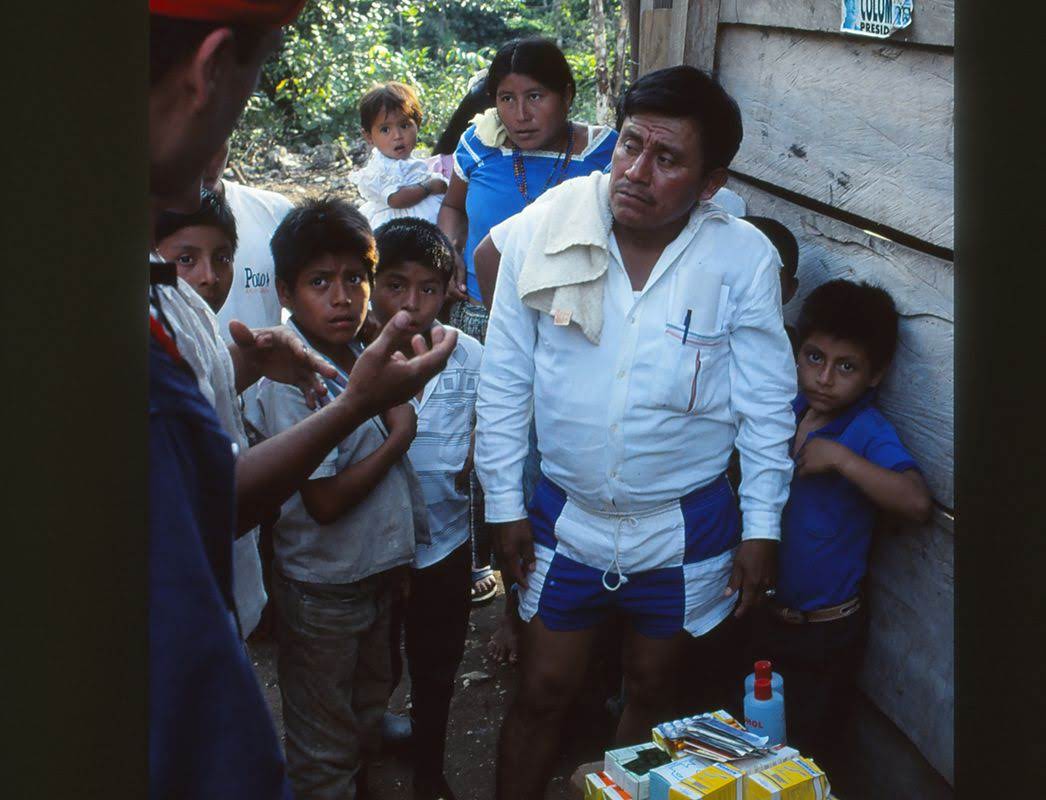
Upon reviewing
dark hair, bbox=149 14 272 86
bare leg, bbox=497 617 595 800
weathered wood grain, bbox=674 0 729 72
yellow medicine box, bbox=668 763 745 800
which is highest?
weathered wood grain, bbox=674 0 729 72

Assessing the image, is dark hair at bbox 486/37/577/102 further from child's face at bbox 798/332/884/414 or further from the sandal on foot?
the sandal on foot

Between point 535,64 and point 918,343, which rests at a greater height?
point 535,64

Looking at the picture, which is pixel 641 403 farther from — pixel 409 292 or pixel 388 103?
pixel 388 103

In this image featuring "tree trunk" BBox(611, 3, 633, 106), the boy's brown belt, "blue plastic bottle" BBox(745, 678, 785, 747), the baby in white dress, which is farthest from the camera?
"tree trunk" BBox(611, 3, 633, 106)

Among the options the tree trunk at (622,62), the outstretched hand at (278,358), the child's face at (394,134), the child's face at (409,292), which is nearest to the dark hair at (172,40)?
the outstretched hand at (278,358)

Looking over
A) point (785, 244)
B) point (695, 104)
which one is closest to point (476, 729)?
point (785, 244)

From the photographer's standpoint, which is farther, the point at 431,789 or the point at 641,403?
the point at 431,789

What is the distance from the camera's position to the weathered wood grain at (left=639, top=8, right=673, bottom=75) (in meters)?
4.57

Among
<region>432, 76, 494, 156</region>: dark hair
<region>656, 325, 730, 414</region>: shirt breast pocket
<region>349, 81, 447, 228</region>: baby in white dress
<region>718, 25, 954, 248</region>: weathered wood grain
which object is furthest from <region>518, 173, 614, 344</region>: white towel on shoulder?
<region>349, 81, 447, 228</region>: baby in white dress

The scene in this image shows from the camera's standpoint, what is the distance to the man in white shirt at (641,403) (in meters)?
2.93

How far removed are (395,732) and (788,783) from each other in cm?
224

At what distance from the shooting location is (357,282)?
10.4 ft

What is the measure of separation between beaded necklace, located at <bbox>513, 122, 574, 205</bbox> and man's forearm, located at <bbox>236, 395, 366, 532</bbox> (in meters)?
2.82

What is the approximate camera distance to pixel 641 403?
2.90 meters
